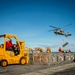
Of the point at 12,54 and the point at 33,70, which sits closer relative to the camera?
the point at 33,70

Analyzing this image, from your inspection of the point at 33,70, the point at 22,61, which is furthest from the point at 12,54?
the point at 33,70

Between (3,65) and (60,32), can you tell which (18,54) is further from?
(60,32)

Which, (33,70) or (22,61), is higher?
(22,61)

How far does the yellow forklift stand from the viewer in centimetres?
1329

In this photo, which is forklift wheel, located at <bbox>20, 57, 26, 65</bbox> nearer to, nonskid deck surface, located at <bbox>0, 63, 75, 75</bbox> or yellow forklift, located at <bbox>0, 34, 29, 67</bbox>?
yellow forklift, located at <bbox>0, 34, 29, 67</bbox>

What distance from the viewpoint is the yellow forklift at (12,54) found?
43.6 feet

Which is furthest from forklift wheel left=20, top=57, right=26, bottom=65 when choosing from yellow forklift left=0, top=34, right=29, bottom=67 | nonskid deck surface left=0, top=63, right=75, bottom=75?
nonskid deck surface left=0, top=63, right=75, bottom=75

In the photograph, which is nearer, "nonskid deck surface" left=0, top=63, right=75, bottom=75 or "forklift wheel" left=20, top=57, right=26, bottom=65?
"nonskid deck surface" left=0, top=63, right=75, bottom=75

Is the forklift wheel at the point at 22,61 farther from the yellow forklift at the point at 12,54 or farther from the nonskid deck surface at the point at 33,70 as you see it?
the nonskid deck surface at the point at 33,70

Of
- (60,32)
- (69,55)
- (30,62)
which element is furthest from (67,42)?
(30,62)

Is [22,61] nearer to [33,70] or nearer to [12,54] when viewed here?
[12,54]

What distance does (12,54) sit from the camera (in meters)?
14.0

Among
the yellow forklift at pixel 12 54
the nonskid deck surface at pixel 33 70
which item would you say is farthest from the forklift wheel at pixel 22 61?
the nonskid deck surface at pixel 33 70

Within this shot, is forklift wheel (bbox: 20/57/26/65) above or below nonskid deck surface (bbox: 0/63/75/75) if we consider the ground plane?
above
